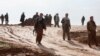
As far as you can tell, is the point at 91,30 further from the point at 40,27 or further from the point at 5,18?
the point at 5,18

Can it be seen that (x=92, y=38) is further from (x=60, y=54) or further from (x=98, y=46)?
(x=60, y=54)

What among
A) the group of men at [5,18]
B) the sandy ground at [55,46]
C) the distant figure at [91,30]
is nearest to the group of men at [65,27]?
the distant figure at [91,30]

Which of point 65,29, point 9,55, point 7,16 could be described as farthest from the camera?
point 7,16

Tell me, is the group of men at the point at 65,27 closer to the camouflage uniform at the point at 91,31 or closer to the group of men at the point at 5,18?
the camouflage uniform at the point at 91,31

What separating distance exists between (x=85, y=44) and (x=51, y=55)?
6243 millimetres

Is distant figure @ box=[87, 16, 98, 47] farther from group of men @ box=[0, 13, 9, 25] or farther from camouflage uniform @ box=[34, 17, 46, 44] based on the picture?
group of men @ box=[0, 13, 9, 25]

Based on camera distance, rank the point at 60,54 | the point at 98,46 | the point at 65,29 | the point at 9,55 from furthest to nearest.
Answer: the point at 65,29 → the point at 98,46 → the point at 60,54 → the point at 9,55

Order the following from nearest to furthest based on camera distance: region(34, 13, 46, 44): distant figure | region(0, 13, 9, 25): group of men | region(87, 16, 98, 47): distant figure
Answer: region(34, 13, 46, 44): distant figure, region(87, 16, 98, 47): distant figure, region(0, 13, 9, 25): group of men

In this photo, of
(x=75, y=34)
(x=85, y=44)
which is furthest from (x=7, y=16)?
(x=85, y=44)

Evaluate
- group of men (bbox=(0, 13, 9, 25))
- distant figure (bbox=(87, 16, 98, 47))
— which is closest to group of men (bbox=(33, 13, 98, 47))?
distant figure (bbox=(87, 16, 98, 47))

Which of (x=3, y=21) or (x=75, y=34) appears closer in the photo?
(x=75, y=34)

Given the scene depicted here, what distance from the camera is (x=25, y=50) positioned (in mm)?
14188

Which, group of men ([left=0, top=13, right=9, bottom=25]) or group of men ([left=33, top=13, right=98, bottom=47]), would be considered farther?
group of men ([left=0, top=13, right=9, bottom=25])

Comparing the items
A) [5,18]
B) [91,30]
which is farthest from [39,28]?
[5,18]
